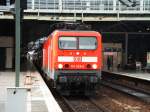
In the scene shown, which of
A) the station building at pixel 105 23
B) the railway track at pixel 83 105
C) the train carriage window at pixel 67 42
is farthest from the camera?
the station building at pixel 105 23

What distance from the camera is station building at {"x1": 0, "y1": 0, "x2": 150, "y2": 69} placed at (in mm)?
44781

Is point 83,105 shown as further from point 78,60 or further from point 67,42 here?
Result: point 67,42

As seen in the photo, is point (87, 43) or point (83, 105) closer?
point (83, 105)

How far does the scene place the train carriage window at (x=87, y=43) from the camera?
21641 mm

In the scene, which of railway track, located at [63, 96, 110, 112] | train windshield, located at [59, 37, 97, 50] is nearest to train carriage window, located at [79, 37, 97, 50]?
train windshield, located at [59, 37, 97, 50]

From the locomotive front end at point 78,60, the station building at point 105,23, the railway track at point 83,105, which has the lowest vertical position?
the railway track at point 83,105

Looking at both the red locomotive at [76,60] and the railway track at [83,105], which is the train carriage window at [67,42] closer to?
the red locomotive at [76,60]

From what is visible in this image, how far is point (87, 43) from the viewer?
854 inches

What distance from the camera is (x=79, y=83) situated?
830 inches

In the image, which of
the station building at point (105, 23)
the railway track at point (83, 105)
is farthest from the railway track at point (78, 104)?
the station building at point (105, 23)

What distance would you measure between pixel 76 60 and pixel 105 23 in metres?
27.2

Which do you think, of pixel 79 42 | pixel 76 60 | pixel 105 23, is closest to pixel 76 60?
pixel 76 60

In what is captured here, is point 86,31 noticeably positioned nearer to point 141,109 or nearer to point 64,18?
point 141,109

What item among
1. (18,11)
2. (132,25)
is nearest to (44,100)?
(18,11)
